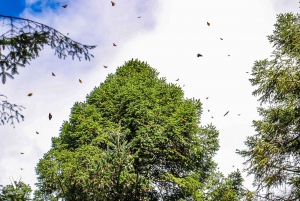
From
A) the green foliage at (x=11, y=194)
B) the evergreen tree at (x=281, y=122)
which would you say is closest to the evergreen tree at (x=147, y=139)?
the evergreen tree at (x=281, y=122)

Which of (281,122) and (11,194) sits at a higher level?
(281,122)

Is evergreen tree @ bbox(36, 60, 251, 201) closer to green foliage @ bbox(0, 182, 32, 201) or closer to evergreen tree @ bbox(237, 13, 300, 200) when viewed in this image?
evergreen tree @ bbox(237, 13, 300, 200)

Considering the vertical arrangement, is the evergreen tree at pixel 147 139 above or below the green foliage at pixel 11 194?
above

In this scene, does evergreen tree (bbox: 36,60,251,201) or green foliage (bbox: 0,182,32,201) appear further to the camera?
evergreen tree (bbox: 36,60,251,201)

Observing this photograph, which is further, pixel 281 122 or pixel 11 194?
pixel 281 122

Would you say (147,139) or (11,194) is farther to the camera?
(147,139)

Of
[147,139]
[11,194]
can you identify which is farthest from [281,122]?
[11,194]

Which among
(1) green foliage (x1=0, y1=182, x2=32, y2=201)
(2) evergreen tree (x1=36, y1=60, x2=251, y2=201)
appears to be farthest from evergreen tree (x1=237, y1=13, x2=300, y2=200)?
(1) green foliage (x1=0, y1=182, x2=32, y2=201)

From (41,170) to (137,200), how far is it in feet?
35.2

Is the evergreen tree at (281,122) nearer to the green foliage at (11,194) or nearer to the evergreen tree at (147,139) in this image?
the evergreen tree at (147,139)

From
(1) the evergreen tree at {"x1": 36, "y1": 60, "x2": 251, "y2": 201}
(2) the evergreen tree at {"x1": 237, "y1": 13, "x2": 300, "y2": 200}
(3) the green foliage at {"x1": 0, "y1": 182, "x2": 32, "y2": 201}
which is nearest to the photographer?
(3) the green foliage at {"x1": 0, "y1": 182, "x2": 32, "y2": 201}

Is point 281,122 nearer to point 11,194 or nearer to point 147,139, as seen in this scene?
point 147,139

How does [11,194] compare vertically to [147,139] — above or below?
below

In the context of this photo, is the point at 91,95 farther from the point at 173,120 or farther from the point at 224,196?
the point at 224,196
